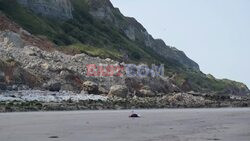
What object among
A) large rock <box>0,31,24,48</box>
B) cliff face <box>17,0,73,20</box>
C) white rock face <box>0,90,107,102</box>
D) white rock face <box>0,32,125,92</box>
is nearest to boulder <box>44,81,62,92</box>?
white rock face <box>0,32,125,92</box>

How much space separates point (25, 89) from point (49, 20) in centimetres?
8477

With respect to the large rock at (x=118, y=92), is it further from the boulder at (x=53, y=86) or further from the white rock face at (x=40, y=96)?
the boulder at (x=53, y=86)

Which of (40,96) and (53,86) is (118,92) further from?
(40,96)

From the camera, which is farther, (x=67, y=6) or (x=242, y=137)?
(x=67, y=6)

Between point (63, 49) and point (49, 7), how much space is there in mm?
38432

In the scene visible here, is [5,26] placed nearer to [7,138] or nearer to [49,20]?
[49,20]

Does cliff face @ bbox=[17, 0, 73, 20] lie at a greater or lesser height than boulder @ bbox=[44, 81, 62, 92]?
greater

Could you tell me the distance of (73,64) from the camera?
9650 centimetres

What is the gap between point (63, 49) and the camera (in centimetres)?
11875

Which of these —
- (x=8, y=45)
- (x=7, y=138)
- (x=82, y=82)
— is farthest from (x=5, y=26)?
(x=7, y=138)

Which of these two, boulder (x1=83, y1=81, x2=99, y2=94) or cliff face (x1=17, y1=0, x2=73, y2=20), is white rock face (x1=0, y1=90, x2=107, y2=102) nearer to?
boulder (x1=83, y1=81, x2=99, y2=94)

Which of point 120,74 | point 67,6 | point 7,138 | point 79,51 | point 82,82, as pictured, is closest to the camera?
point 7,138

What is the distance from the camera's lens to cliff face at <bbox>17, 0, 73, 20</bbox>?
149 m

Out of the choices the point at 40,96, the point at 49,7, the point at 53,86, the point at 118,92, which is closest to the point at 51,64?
the point at 53,86
